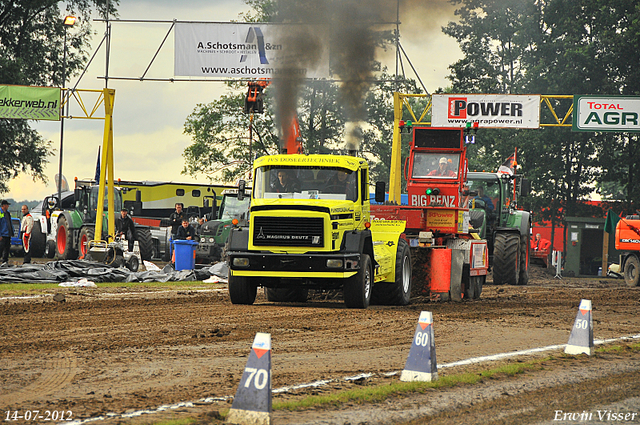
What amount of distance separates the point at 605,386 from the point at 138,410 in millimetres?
4709

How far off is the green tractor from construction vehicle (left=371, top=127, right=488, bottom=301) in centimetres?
278

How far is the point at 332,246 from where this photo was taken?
1458cm

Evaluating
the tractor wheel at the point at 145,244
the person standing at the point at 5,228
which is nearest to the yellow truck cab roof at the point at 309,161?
the person standing at the point at 5,228

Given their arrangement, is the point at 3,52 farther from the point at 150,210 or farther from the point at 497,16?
the point at 497,16

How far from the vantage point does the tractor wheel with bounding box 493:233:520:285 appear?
23.6 meters

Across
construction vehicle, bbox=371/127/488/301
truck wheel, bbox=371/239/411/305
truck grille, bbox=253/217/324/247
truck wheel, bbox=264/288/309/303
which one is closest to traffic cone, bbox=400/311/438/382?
truck grille, bbox=253/217/324/247

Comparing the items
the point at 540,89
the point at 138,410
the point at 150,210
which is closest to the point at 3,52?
the point at 150,210

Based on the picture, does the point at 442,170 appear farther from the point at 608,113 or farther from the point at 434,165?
the point at 608,113

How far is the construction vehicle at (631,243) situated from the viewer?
2684 centimetres

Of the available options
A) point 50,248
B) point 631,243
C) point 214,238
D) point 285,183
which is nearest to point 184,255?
point 214,238

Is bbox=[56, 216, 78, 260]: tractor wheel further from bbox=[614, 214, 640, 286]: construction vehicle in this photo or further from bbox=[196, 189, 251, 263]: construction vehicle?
bbox=[614, 214, 640, 286]: construction vehicle

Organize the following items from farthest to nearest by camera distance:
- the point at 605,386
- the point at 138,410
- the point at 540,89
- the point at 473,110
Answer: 1. the point at 540,89
2. the point at 473,110
3. the point at 605,386
4. the point at 138,410

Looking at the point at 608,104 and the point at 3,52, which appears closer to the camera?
the point at 608,104

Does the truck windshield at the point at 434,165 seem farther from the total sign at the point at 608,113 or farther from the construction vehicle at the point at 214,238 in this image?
the total sign at the point at 608,113
